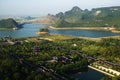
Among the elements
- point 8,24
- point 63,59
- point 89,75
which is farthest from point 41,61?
point 8,24

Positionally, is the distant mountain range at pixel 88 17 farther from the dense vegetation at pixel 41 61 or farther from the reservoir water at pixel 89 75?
the reservoir water at pixel 89 75

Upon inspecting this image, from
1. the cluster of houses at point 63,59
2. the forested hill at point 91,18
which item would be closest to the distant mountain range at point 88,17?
the forested hill at point 91,18

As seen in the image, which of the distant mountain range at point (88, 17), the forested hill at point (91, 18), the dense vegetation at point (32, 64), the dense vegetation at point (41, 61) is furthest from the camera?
the distant mountain range at point (88, 17)

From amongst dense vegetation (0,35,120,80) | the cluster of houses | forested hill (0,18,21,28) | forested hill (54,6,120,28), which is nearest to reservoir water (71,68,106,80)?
dense vegetation (0,35,120,80)

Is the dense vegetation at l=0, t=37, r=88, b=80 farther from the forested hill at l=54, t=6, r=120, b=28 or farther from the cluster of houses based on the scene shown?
the forested hill at l=54, t=6, r=120, b=28

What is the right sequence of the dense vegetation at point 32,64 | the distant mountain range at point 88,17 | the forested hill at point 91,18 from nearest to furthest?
the dense vegetation at point 32,64, the forested hill at point 91,18, the distant mountain range at point 88,17

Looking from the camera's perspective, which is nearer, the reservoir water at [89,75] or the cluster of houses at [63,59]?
the reservoir water at [89,75]

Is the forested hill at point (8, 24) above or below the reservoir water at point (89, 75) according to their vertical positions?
above

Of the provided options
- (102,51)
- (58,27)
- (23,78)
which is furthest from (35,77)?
(58,27)
